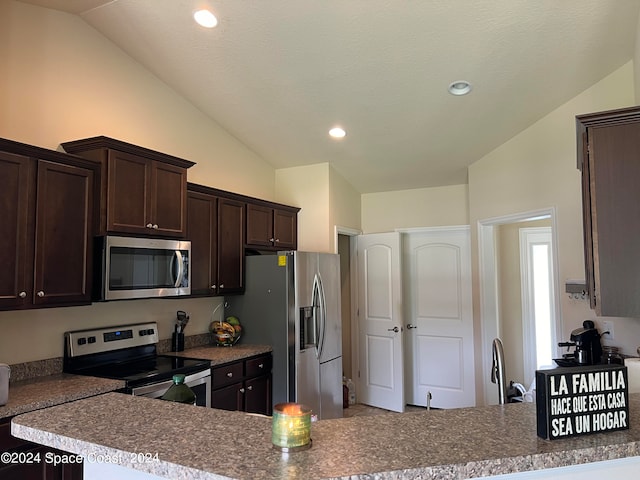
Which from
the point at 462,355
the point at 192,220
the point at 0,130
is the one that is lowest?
the point at 462,355

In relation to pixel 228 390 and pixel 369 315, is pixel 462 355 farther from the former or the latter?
pixel 228 390

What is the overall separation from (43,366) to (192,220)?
1388 millimetres

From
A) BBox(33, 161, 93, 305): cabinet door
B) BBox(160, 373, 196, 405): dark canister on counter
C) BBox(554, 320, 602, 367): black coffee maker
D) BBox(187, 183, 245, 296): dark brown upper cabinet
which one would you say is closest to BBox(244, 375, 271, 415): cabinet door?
BBox(187, 183, 245, 296): dark brown upper cabinet

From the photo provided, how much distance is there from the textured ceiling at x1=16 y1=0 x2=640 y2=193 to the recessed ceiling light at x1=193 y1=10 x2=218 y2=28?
0.16 feet

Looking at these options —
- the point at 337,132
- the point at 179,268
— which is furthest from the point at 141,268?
the point at 337,132

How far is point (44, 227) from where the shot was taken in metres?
2.43

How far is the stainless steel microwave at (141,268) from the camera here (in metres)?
2.68

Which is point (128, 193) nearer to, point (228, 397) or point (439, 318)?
point (228, 397)

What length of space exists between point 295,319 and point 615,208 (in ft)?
7.90

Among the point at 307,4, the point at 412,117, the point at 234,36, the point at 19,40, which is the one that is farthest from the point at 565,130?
the point at 19,40

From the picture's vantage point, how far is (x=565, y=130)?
11.0 ft

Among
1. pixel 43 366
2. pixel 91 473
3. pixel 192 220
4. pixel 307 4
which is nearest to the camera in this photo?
pixel 91 473

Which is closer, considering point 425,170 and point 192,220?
point 192,220

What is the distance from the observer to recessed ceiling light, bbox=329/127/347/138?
3.86m
